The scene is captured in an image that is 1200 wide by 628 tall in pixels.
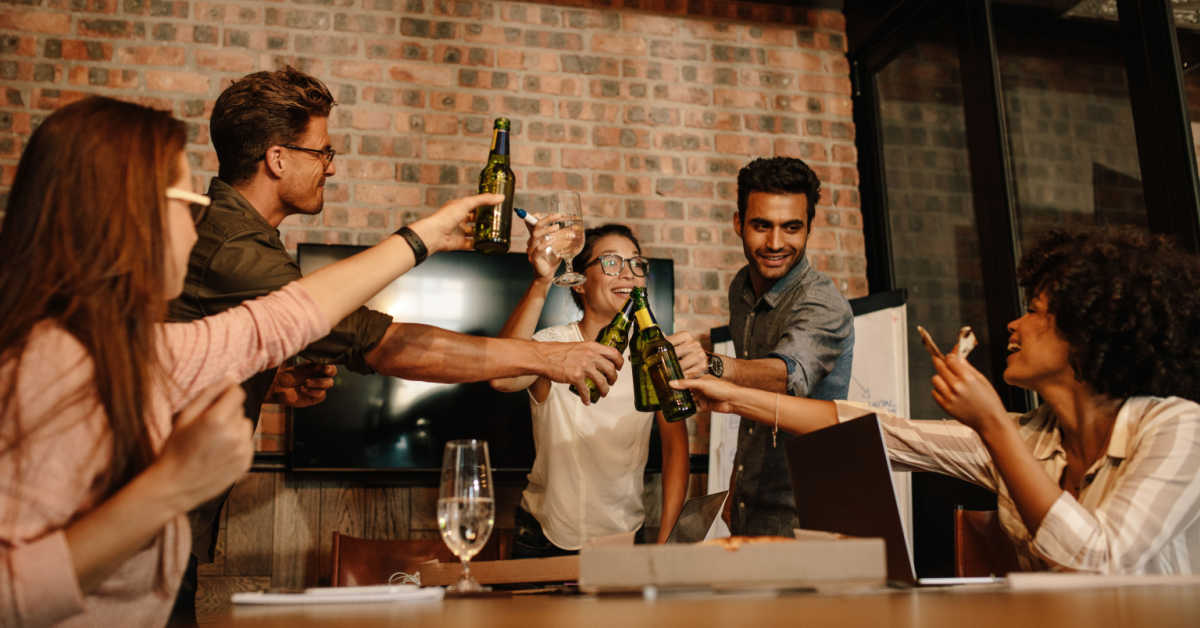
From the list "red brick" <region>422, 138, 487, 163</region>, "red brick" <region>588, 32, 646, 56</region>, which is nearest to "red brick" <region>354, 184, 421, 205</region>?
"red brick" <region>422, 138, 487, 163</region>

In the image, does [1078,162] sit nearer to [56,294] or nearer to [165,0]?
[56,294]

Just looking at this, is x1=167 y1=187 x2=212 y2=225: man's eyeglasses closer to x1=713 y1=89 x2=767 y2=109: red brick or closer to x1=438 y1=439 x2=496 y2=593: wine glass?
x1=438 y1=439 x2=496 y2=593: wine glass

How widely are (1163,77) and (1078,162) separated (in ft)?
1.10

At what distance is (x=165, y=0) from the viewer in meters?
3.23

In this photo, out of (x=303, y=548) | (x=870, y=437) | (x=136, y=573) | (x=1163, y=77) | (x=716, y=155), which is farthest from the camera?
(x=716, y=155)

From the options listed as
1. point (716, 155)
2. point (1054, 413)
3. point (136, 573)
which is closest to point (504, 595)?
point (136, 573)

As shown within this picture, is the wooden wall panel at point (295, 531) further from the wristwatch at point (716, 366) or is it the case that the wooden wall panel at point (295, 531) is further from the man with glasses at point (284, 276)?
the wristwatch at point (716, 366)

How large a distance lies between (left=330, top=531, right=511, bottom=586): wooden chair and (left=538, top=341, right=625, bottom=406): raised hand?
3.12ft

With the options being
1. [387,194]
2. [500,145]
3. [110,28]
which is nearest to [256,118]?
[500,145]

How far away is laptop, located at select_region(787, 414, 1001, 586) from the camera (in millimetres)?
1119

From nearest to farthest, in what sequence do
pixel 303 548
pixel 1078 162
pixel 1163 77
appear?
pixel 1163 77, pixel 1078 162, pixel 303 548

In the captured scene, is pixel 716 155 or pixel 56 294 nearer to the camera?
pixel 56 294

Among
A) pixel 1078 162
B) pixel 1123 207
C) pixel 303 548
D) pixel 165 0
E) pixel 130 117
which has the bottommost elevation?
pixel 303 548

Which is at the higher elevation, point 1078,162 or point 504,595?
point 1078,162
